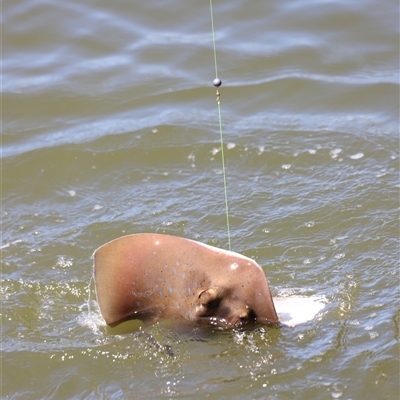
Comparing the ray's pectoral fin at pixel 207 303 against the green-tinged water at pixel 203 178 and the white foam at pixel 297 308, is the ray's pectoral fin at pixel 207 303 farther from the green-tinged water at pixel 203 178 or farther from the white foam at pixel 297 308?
the white foam at pixel 297 308

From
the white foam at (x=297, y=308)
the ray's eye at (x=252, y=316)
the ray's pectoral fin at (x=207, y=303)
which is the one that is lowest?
the white foam at (x=297, y=308)

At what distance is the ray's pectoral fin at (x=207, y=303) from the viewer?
377 centimetres

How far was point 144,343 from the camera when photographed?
4.17m

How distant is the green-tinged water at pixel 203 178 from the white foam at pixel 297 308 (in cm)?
5

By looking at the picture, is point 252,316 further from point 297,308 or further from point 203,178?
point 203,178

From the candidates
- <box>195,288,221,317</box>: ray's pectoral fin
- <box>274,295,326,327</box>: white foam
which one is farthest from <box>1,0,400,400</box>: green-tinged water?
<box>195,288,221,317</box>: ray's pectoral fin

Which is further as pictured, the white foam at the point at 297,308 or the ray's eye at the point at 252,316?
the white foam at the point at 297,308

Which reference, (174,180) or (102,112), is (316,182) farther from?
(102,112)

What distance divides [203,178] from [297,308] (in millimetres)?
2034

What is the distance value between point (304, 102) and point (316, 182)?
1.45 metres

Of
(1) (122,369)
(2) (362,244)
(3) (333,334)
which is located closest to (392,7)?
(2) (362,244)

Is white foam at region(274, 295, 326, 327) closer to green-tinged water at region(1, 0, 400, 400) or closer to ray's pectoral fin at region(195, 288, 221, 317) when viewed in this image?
green-tinged water at region(1, 0, 400, 400)

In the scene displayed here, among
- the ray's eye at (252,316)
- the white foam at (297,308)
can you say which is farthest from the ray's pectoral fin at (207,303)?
the white foam at (297,308)

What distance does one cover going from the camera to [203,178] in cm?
609
